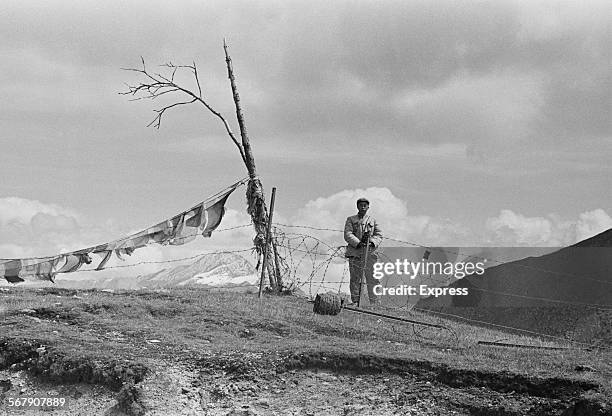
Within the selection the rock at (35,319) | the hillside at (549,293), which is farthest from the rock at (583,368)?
the rock at (35,319)

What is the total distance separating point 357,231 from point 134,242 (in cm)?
509

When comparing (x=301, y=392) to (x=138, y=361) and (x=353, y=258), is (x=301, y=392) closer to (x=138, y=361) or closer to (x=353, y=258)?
(x=138, y=361)

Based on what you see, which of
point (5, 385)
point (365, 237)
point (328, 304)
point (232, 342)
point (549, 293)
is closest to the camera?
point (5, 385)

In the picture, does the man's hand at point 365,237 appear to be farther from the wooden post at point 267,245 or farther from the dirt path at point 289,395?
the dirt path at point 289,395

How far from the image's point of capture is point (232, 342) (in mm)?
10648

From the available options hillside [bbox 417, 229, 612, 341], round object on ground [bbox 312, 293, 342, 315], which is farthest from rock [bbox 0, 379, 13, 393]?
hillside [bbox 417, 229, 612, 341]

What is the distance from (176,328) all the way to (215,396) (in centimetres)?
299

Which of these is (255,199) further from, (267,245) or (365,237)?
(365,237)

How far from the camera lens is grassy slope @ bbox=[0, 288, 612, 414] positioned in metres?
9.12

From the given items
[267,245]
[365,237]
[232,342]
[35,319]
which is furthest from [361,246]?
[35,319]

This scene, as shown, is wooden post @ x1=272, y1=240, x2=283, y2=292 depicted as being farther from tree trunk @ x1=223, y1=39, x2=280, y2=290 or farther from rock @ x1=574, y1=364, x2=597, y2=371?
rock @ x1=574, y1=364, x2=597, y2=371

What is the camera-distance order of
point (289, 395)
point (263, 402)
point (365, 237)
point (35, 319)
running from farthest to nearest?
point (365, 237) < point (35, 319) < point (289, 395) < point (263, 402)

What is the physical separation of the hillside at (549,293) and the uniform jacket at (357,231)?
2000 mm

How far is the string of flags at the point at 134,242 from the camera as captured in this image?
17.0 metres
